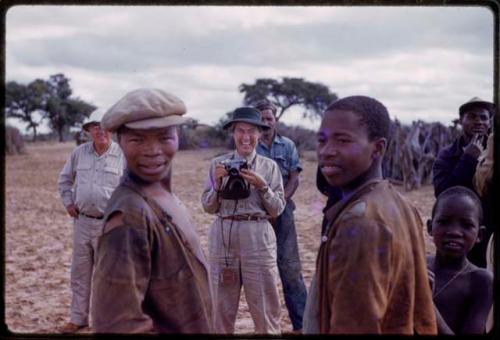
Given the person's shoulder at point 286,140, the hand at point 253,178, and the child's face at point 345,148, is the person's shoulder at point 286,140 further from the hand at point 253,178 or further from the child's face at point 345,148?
the child's face at point 345,148

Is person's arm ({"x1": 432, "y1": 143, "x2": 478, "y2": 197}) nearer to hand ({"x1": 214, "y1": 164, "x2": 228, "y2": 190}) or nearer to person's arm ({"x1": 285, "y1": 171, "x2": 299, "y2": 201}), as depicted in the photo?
person's arm ({"x1": 285, "y1": 171, "x2": 299, "y2": 201})

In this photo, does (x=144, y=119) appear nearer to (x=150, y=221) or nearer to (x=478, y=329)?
(x=150, y=221)

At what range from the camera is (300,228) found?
18.4 ft

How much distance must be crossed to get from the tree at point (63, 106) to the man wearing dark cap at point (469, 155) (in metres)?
1.61

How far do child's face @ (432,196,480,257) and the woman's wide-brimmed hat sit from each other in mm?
890

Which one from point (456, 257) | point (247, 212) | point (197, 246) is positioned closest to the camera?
point (197, 246)

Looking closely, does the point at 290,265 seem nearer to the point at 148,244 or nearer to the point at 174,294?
the point at 174,294

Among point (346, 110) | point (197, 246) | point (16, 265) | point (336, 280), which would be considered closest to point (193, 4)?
point (346, 110)

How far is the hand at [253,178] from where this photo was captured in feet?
9.98

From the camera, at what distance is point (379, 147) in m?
2.30

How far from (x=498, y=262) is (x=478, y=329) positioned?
1.10 ft

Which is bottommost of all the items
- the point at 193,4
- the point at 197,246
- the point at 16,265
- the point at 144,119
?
the point at 16,265

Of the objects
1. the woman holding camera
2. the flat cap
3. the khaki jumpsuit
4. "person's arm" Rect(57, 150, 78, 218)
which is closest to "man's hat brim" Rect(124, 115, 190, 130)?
the flat cap

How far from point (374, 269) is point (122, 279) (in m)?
0.79
